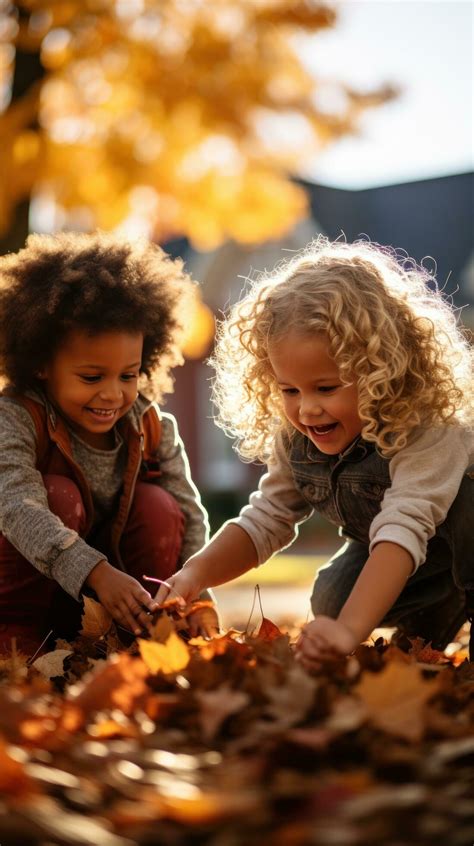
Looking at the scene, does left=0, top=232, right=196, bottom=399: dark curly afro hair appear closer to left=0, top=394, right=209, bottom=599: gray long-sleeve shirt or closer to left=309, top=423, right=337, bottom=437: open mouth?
left=0, top=394, right=209, bottom=599: gray long-sleeve shirt

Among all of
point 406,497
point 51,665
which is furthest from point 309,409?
point 51,665

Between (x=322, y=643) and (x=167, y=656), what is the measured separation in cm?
33

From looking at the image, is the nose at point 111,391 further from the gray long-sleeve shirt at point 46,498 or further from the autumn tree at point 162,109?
the autumn tree at point 162,109

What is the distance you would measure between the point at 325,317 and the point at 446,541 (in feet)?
2.49

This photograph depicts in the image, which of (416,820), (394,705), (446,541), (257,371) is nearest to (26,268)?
(257,371)

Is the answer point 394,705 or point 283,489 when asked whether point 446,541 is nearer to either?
point 283,489

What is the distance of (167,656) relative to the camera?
178 centimetres

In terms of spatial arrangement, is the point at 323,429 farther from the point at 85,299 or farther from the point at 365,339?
the point at 85,299

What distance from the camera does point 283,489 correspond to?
302cm

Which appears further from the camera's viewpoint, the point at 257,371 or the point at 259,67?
the point at 259,67

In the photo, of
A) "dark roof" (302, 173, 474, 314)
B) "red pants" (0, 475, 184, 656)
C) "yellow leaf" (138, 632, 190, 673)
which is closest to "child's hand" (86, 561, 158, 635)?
"red pants" (0, 475, 184, 656)

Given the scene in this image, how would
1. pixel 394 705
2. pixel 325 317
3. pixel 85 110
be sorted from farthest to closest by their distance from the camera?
pixel 85 110 < pixel 325 317 < pixel 394 705

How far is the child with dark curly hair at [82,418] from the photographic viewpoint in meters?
2.86

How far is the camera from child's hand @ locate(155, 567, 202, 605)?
2.58 metres
